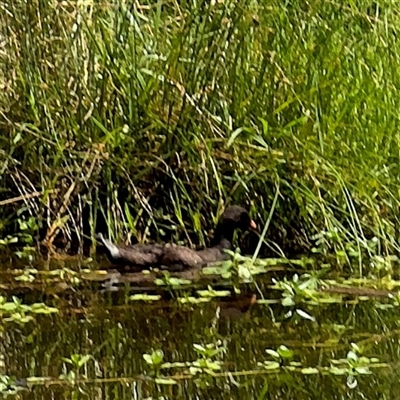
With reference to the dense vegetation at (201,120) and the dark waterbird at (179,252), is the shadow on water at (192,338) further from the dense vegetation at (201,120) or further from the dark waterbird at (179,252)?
the dense vegetation at (201,120)

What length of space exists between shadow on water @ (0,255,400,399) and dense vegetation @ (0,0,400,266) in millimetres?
397

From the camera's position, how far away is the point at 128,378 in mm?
2600

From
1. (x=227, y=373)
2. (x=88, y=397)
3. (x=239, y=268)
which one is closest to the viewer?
(x=88, y=397)

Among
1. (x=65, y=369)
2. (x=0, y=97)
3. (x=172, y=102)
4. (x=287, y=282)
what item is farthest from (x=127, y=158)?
(x=65, y=369)

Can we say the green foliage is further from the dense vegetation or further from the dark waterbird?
the dense vegetation

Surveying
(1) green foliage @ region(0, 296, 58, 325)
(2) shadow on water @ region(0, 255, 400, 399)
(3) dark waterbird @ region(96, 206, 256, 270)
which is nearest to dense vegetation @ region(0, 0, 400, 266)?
(3) dark waterbird @ region(96, 206, 256, 270)

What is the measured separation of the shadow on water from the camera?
2.54m

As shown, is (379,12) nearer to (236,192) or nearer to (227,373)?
(236,192)

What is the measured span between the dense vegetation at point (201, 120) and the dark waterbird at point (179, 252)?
0.50ft

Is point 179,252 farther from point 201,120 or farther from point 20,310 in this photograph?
point 20,310

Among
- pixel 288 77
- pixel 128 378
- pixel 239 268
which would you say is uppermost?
pixel 288 77

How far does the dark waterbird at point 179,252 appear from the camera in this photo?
3842mm

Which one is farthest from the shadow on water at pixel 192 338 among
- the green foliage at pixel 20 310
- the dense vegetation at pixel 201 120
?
the dense vegetation at pixel 201 120

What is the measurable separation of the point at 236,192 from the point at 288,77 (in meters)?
0.47
